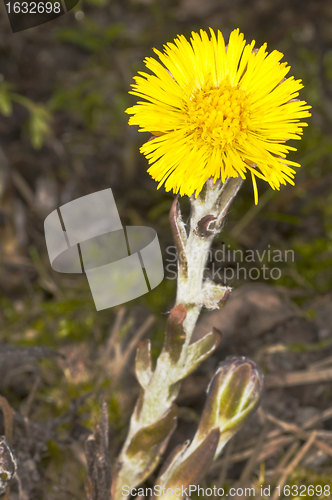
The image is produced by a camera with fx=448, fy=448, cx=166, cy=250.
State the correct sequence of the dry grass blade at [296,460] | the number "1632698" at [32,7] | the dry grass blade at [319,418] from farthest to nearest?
the number "1632698" at [32,7], the dry grass blade at [319,418], the dry grass blade at [296,460]

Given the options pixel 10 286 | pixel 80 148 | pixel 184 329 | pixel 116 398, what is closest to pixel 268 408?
pixel 116 398

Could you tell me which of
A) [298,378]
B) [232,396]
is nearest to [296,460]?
[298,378]

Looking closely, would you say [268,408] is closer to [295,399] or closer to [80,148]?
[295,399]

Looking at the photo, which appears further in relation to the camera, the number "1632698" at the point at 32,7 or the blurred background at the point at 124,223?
the number "1632698" at the point at 32,7

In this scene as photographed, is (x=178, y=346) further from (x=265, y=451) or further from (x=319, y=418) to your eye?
(x=319, y=418)

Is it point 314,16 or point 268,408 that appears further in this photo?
point 314,16

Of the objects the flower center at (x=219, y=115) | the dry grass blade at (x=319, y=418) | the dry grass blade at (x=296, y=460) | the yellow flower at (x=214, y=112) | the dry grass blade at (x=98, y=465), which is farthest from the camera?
the dry grass blade at (x=319, y=418)

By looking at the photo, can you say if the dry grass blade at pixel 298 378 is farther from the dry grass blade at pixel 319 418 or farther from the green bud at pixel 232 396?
the green bud at pixel 232 396

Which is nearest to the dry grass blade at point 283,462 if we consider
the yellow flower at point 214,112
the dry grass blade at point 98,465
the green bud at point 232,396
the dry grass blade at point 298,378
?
the dry grass blade at point 298,378
